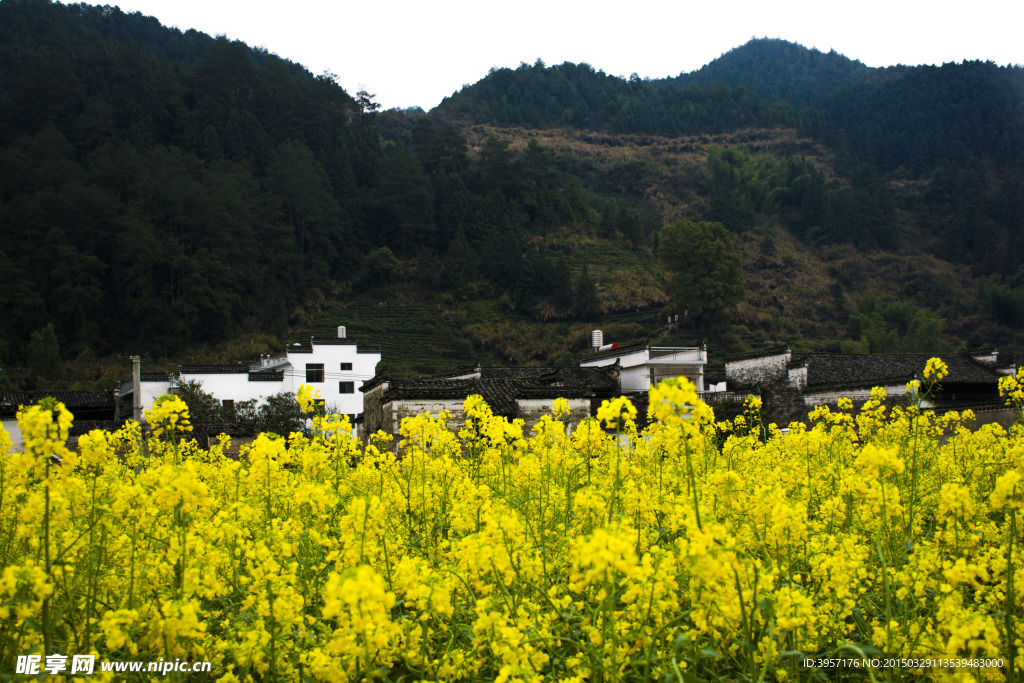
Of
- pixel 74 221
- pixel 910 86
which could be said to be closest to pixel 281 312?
pixel 74 221

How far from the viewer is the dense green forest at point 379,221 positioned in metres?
51.7

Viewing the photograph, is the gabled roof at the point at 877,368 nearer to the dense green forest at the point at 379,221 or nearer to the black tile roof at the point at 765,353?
the black tile roof at the point at 765,353

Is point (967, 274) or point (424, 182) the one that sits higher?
point (424, 182)

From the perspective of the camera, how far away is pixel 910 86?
452ft

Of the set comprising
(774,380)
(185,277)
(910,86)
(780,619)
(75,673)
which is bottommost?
(774,380)

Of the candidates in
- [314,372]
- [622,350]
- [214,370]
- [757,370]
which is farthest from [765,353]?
[214,370]

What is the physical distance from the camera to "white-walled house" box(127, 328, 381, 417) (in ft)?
115

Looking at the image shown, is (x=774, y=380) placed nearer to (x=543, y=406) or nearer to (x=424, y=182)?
(x=543, y=406)

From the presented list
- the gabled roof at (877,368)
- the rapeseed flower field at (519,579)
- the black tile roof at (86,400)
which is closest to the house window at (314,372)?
the black tile roof at (86,400)

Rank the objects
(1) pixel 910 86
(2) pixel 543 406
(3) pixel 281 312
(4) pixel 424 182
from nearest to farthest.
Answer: (2) pixel 543 406
(3) pixel 281 312
(4) pixel 424 182
(1) pixel 910 86

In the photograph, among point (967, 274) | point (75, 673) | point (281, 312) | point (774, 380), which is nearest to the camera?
point (75, 673)

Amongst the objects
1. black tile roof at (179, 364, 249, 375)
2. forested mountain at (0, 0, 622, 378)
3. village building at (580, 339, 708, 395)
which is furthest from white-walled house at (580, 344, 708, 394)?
forested mountain at (0, 0, 622, 378)

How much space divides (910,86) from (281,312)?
128572 millimetres

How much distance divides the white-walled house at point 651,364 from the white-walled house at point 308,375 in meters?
12.5
